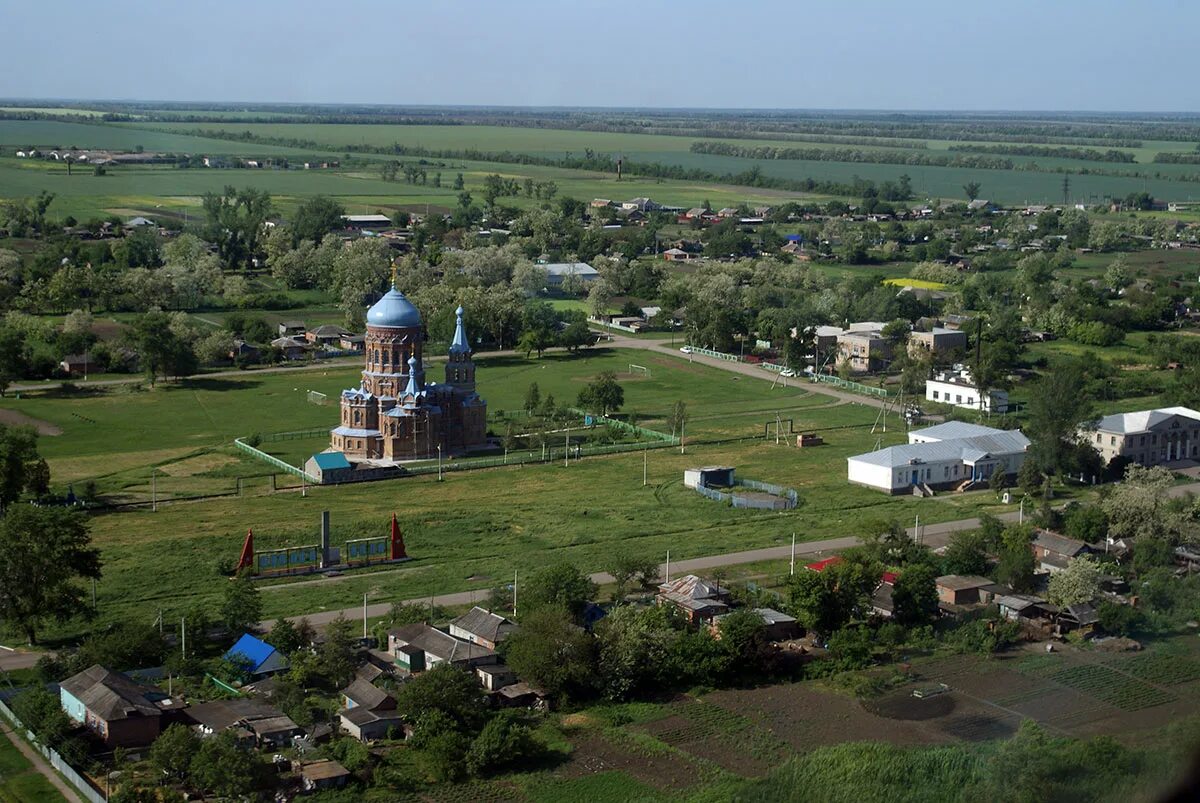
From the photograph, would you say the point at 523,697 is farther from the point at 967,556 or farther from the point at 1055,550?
the point at 1055,550

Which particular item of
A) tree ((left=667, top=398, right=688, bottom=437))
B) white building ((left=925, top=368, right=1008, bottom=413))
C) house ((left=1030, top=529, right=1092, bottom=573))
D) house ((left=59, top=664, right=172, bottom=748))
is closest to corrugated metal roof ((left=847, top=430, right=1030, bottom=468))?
tree ((left=667, top=398, right=688, bottom=437))

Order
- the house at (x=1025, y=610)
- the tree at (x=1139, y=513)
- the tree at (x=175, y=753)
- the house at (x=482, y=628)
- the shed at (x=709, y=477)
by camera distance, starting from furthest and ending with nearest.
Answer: the shed at (x=709, y=477) < the tree at (x=1139, y=513) < the house at (x=1025, y=610) < the house at (x=482, y=628) < the tree at (x=175, y=753)

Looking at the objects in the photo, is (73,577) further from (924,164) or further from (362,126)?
(362,126)

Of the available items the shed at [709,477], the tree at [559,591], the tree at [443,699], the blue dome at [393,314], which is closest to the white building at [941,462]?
the shed at [709,477]

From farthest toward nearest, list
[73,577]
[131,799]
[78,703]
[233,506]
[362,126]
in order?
[362,126], [233,506], [73,577], [78,703], [131,799]

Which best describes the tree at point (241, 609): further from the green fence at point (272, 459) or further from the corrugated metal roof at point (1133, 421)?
the corrugated metal roof at point (1133, 421)

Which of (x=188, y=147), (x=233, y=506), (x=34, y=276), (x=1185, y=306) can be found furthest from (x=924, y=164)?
(x=233, y=506)
